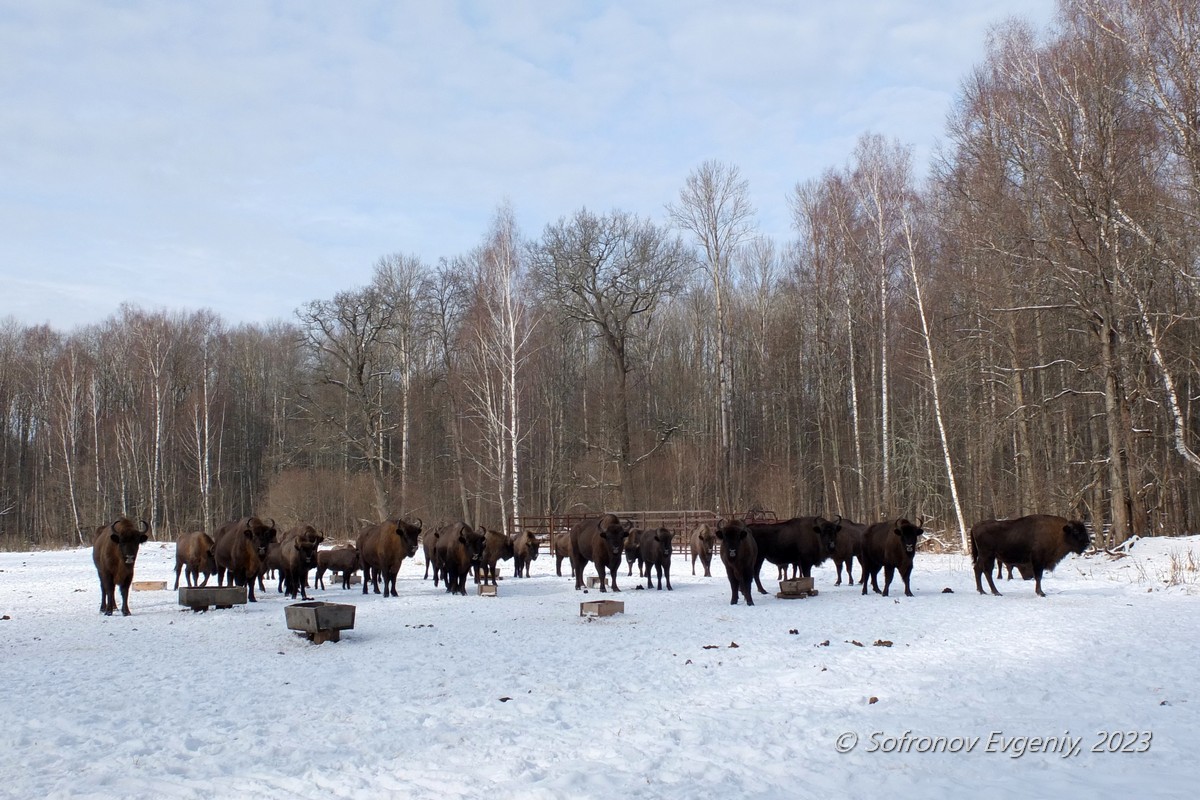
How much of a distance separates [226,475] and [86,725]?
58974mm

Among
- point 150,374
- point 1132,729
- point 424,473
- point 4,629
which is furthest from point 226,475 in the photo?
point 1132,729

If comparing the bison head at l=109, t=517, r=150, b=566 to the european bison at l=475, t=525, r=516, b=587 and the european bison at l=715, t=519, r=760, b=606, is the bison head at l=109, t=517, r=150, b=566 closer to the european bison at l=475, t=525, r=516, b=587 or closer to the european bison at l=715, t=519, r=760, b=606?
the european bison at l=475, t=525, r=516, b=587

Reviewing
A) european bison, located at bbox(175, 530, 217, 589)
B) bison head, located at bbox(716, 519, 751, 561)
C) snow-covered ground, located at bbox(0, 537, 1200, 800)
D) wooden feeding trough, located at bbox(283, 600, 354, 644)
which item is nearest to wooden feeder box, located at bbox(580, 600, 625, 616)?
snow-covered ground, located at bbox(0, 537, 1200, 800)

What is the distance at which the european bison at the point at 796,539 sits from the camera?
18266mm

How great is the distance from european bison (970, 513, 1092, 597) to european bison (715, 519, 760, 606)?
14.8 ft

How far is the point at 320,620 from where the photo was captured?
39.1ft

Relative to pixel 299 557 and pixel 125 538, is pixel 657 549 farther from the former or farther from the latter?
pixel 125 538

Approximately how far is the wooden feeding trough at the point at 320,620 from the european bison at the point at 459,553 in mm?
7072

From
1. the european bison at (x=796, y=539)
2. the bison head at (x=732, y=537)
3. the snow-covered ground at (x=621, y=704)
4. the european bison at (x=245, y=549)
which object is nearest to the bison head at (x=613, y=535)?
the european bison at (x=796, y=539)

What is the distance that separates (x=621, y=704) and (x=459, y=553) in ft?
38.3

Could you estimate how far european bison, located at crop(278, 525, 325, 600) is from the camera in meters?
18.1

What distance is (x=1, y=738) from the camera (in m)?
6.97

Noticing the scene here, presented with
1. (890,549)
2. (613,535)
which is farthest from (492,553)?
(890,549)

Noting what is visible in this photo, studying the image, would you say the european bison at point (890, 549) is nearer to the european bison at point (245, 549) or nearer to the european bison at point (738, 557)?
the european bison at point (738, 557)
